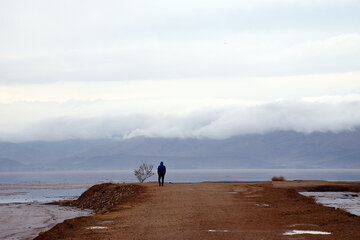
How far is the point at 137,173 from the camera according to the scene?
73.2 metres

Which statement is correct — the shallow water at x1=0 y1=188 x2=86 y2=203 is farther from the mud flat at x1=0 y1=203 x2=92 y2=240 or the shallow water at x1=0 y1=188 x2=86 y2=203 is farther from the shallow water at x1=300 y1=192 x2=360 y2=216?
the shallow water at x1=300 y1=192 x2=360 y2=216

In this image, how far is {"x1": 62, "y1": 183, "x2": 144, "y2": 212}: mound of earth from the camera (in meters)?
41.1

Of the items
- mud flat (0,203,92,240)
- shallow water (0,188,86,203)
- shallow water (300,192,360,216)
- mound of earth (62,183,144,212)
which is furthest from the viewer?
shallow water (0,188,86,203)

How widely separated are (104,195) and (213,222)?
86.4 ft

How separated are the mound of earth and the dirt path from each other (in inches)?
437

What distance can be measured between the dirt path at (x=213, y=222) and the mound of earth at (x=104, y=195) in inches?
437

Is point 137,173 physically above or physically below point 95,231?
above

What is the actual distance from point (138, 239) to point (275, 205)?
12.4m

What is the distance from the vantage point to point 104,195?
151 feet

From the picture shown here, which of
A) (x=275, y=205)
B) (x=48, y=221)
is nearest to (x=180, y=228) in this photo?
(x=275, y=205)

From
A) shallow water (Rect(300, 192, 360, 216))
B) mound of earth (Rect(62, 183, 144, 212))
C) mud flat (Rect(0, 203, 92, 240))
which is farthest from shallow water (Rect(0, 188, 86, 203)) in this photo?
shallow water (Rect(300, 192, 360, 216))

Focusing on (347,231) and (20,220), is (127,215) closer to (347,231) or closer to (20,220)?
(347,231)

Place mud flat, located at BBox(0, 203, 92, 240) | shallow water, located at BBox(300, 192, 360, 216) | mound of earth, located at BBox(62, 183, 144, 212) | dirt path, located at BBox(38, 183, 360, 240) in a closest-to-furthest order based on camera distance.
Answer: dirt path, located at BBox(38, 183, 360, 240) < mud flat, located at BBox(0, 203, 92, 240) < shallow water, located at BBox(300, 192, 360, 216) < mound of earth, located at BBox(62, 183, 144, 212)

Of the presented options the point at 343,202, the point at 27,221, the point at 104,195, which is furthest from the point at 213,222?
the point at 104,195
